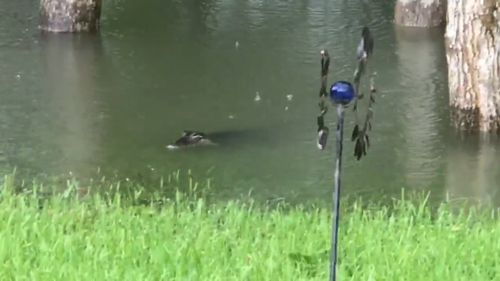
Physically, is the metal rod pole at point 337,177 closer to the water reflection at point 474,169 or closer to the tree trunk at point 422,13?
the water reflection at point 474,169

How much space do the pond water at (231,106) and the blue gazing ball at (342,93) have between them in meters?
3.02

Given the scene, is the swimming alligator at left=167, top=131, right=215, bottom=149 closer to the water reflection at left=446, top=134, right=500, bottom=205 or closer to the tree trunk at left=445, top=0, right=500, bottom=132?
the water reflection at left=446, top=134, right=500, bottom=205

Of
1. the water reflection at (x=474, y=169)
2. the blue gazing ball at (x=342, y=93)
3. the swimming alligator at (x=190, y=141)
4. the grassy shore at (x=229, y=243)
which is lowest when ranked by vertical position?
the water reflection at (x=474, y=169)

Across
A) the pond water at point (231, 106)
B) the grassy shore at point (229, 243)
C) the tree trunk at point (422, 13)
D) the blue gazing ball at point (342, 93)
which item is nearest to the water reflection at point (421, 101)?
the pond water at point (231, 106)

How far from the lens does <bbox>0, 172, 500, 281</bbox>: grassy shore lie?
4227 mm

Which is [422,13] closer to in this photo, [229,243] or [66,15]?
[66,15]

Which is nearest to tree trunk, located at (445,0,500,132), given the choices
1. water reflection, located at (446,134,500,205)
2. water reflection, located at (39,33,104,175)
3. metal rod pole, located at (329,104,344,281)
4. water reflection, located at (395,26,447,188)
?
water reflection, located at (446,134,500,205)

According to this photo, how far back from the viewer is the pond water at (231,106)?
6.98m

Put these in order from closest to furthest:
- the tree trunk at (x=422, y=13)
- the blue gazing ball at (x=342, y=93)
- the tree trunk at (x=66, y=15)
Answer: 1. the blue gazing ball at (x=342, y=93)
2. the tree trunk at (x=66, y=15)
3. the tree trunk at (x=422, y=13)

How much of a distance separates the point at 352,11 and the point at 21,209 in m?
10.0

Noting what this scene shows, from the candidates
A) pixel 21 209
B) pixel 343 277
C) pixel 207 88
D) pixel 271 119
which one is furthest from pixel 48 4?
pixel 343 277

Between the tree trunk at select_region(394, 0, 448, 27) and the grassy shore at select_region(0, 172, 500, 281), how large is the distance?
304 inches

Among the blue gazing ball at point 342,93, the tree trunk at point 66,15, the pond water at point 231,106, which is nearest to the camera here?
the blue gazing ball at point 342,93

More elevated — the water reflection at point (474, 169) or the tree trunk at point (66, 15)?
the tree trunk at point (66, 15)
